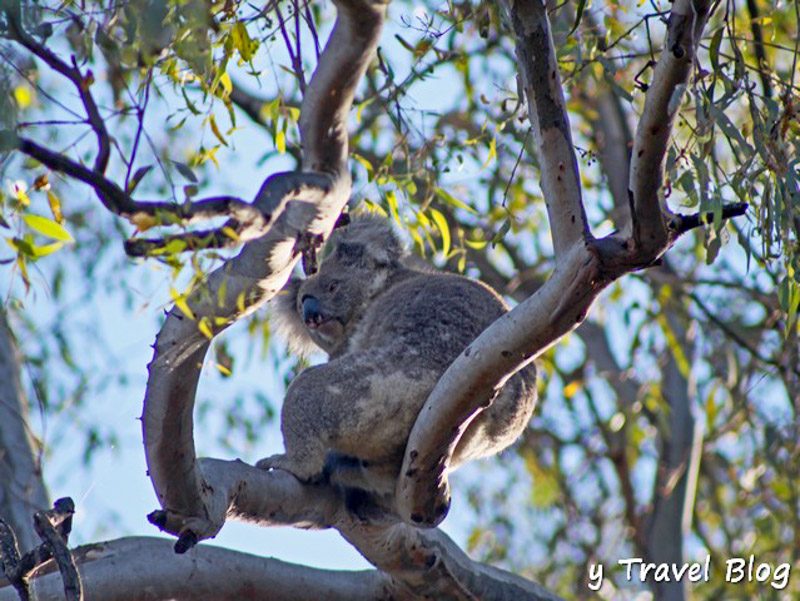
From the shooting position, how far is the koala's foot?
3.37 meters

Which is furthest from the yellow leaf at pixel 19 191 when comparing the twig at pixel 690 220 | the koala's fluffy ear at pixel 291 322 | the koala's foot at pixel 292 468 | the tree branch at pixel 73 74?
the koala's fluffy ear at pixel 291 322

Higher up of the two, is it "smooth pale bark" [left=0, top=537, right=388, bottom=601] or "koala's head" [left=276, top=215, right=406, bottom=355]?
"koala's head" [left=276, top=215, right=406, bottom=355]

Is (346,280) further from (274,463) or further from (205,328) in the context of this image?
(205,328)

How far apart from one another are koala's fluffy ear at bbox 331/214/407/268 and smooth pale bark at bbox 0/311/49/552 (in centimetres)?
131

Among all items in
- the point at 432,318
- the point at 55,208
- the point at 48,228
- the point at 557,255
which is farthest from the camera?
the point at 432,318

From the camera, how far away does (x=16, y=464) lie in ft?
14.1

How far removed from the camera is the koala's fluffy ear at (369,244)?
183 inches

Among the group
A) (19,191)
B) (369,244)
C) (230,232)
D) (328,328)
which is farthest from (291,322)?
(230,232)

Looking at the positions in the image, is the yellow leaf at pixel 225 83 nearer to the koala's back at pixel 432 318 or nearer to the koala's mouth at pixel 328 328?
the koala's back at pixel 432 318

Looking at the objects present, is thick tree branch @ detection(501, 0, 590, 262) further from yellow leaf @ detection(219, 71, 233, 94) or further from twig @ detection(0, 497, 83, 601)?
twig @ detection(0, 497, 83, 601)

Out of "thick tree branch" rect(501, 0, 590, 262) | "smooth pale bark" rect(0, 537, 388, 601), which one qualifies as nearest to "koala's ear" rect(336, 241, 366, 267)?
"smooth pale bark" rect(0, 537, 388, 601)

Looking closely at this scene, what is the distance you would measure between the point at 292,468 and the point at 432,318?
72 centimetres

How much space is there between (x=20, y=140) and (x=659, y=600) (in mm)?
4481

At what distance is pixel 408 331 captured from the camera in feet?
12.4
